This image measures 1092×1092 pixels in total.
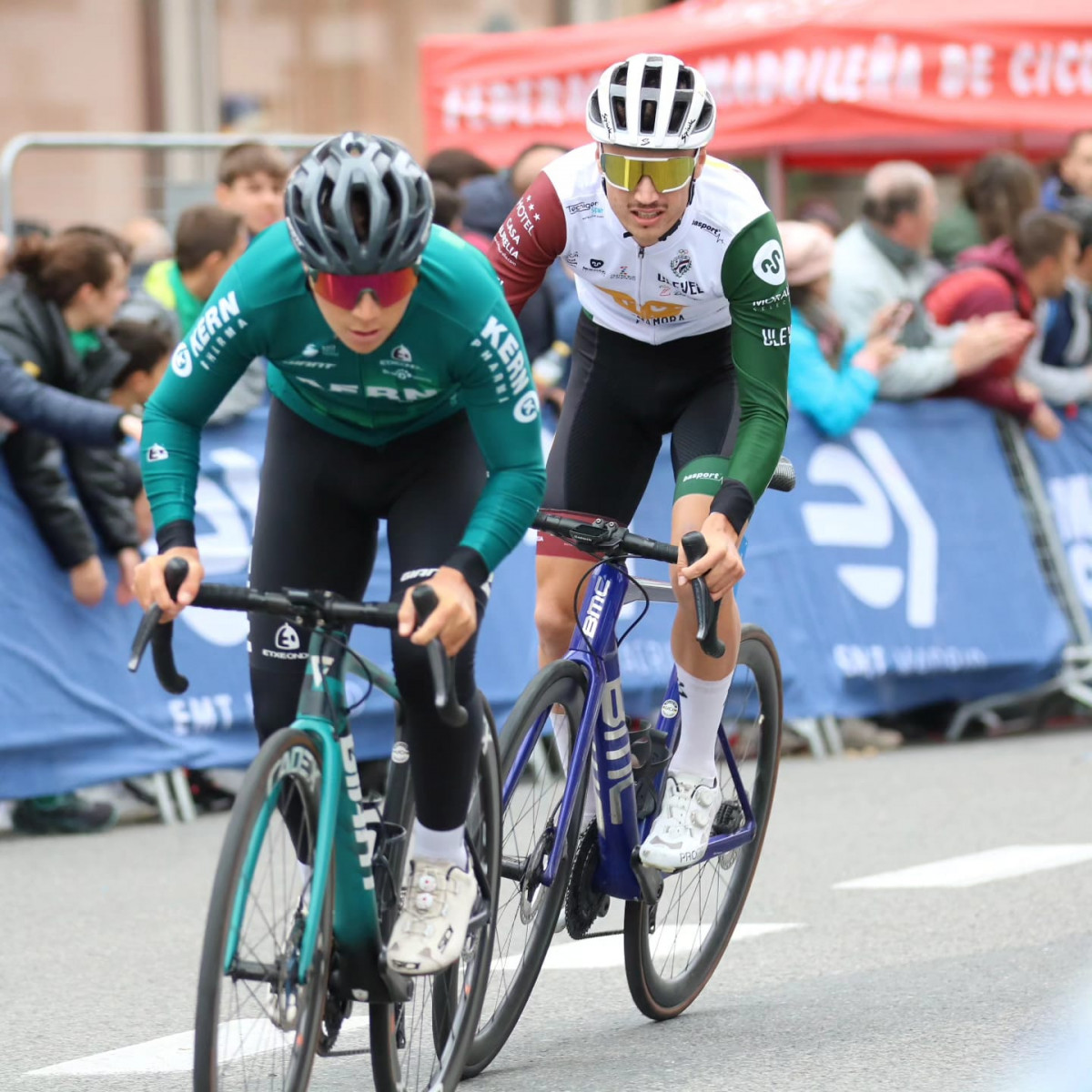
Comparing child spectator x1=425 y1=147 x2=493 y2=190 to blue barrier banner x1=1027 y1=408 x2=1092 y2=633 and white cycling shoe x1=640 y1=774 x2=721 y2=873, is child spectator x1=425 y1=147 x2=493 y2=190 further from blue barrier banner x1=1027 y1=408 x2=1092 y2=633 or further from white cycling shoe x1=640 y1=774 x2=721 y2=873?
white cycling shoe x1=640 y1=774 x2=721 y2=873

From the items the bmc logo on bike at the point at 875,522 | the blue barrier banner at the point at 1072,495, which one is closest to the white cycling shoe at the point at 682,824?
the bmc logo on bike at the point at 875,522

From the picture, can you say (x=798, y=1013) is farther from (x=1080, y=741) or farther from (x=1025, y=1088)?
(x=1080, y=741)

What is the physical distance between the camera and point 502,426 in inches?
175

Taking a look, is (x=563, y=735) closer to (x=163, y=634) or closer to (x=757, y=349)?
(x=757, y=349)

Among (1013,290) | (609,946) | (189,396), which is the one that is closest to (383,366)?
(189,396)

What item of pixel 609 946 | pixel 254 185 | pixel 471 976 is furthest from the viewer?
pixel 254 185

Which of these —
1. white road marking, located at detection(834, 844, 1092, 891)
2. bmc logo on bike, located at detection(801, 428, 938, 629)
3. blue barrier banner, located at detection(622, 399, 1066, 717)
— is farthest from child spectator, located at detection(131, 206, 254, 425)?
white road marking, located at detection(834, 844, 1092, 891)

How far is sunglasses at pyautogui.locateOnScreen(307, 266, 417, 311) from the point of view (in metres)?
4.22

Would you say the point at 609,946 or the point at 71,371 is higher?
the point at 71,371

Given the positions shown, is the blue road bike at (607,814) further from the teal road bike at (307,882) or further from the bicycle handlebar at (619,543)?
the teal road bike at (307,882)

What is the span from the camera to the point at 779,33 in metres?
12.8

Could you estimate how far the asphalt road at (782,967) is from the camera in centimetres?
506

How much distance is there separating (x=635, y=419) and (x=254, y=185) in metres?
4.63

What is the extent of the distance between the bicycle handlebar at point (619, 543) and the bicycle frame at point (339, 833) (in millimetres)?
818
